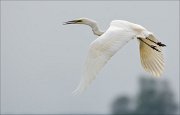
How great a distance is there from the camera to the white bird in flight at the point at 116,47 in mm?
14258

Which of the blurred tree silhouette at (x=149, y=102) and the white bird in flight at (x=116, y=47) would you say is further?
the blurred tree silhouette at (x=149, y=102)

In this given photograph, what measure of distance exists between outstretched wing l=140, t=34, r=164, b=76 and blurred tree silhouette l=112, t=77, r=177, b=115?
2978 inches

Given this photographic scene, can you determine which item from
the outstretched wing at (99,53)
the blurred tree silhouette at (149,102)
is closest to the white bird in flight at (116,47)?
the outstretched wing at (99,53)

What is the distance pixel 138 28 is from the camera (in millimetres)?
15922

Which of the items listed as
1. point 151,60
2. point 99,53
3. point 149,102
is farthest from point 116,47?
point 149,102

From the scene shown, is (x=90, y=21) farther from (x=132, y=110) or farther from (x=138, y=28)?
(x=132, y=110)

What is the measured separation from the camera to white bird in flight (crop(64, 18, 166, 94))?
14.3 metres

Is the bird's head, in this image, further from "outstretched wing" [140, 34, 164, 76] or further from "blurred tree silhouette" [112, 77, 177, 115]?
"blurred tree silhouette" [112, 77, 177, 115]

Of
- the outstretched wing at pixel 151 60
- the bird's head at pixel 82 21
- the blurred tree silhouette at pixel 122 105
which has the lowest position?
the blurred tree silhouette at pixel 122 105

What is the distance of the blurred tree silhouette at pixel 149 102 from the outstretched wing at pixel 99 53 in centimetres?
7841

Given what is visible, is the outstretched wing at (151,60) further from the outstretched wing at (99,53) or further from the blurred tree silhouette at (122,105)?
the blurred tree silhouette at (122,105)

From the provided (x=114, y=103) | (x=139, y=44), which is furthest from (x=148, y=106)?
(x=139, y=44)

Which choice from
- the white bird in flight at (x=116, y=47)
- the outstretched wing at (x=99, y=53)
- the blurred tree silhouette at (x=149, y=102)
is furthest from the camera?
the blurred tree silhouette at (x=149, y=102)

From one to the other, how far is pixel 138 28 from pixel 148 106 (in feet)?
260
